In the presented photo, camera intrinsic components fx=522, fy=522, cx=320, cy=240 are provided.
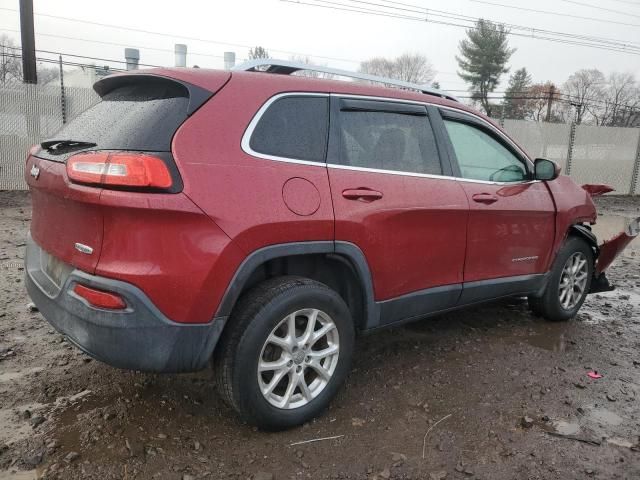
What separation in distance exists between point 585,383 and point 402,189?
6.00 ft

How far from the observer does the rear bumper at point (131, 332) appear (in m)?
2.26

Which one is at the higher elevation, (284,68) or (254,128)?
(284,68)

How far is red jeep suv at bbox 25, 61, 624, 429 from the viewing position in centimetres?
227

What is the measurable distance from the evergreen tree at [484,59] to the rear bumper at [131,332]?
182 ft

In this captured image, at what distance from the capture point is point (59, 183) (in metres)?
2.47

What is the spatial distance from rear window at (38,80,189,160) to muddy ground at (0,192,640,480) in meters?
1.41

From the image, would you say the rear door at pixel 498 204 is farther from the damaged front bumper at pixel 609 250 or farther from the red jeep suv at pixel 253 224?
the damaged front bumper at pixel 609 250

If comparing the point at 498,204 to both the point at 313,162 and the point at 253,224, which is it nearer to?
the point at 313,162

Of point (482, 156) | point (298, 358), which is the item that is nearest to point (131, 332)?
point (298, 358)

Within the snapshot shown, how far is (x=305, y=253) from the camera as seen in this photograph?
8.74 feet

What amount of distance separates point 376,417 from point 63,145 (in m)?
2.23

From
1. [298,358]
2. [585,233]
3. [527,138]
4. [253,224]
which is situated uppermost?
[527,138]

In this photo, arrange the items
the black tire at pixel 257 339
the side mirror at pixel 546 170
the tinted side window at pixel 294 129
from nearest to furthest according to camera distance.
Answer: the black tire at pixel 257 339, the tinted side window at pixel 294 129, the side mirror at pixel 546 170

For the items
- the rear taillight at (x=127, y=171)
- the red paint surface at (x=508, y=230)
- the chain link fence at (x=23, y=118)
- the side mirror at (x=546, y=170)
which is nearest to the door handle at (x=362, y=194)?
the red paint surface at (x=508, y=230)
